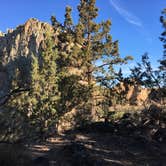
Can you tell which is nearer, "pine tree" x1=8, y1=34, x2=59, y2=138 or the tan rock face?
"pine tree" x1=8, y1=34, x2=59, y2=138

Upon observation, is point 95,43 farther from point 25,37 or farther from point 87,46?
point 25,37

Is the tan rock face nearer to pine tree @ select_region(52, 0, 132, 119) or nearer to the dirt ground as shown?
pine tree @ select_region(52, 0, 132, 119)

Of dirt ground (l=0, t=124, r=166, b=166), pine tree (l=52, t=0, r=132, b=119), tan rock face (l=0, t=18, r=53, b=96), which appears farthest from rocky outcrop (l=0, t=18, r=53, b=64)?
dirt ground (l=0, t=124, r=166, b=166)

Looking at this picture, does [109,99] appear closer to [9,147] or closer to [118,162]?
[118,162]

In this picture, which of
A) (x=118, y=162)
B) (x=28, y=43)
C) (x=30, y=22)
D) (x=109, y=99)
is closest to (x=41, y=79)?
(x=109, y=99)

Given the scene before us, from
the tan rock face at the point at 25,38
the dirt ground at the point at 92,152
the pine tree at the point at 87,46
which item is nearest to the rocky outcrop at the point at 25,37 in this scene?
the tan rock face at the point at 25,38

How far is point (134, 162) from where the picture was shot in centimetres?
1498

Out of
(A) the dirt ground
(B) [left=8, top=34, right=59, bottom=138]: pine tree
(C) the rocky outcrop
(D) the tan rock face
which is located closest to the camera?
(A) the dirt ground

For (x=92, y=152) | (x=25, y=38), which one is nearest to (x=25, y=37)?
(x=25, y=38)

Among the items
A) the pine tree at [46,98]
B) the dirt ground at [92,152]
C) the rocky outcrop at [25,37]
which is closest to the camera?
the dirt ground at [92,152]

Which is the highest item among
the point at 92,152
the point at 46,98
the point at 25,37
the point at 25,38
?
the point at 25,37

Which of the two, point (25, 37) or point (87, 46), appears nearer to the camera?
point (87, 46)

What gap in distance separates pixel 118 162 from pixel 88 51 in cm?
1590

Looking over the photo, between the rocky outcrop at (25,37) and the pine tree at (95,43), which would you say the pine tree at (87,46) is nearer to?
the pine tree at (95,43)
